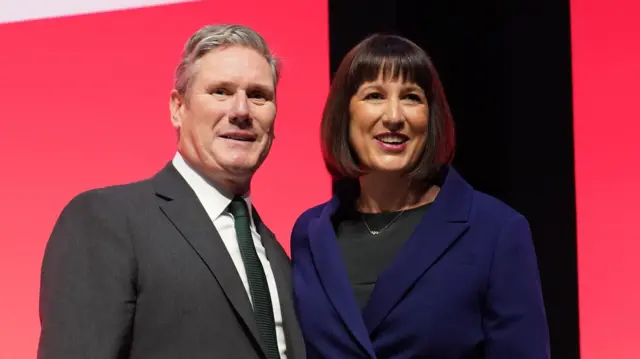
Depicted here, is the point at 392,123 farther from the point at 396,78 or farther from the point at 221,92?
the point at 221,92

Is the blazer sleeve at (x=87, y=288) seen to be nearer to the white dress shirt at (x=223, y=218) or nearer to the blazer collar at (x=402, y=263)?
the white dress shirt at (x=223, y=218)

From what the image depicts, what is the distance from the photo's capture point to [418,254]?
5.55 ft

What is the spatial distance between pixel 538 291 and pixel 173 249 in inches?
30.4

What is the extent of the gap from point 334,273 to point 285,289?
13 cm

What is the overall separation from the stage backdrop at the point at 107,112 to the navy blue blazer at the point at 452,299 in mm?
824

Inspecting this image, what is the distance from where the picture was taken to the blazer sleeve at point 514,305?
162 cm

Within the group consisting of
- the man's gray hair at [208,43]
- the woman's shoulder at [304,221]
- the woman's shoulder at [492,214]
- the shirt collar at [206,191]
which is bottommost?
the woman's shoulder at [304,221]

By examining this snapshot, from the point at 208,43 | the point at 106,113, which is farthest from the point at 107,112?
the point at 208,43

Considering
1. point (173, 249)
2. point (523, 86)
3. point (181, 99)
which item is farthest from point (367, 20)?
point (173, 249)

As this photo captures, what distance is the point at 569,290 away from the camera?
7.75 feet

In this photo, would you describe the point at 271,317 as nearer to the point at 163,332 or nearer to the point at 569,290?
the point at 163,332

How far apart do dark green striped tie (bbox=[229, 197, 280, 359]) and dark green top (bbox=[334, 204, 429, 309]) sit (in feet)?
0.68

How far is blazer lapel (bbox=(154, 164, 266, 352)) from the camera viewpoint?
1604 mm

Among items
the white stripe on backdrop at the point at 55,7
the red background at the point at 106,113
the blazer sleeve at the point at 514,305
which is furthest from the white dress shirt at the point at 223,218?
the white stripe on backdrop at the point at 55,7
